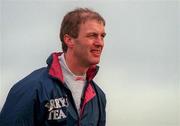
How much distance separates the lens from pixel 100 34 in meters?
3.45

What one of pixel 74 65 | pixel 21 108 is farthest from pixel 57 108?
pixel 74 65

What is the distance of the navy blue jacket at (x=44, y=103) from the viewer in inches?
119

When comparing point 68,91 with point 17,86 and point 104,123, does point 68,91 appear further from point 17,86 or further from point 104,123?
point 104,123

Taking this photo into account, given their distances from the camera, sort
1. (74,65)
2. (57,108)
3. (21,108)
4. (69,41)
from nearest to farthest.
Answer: (21,108) < (57,108) < (74,65) < (69,41)

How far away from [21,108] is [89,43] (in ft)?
2.64

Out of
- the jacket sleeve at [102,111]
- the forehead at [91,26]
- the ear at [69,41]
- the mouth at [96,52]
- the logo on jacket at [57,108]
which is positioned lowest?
the jacket sleeve at [102,111]

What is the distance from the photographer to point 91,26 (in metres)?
3.43

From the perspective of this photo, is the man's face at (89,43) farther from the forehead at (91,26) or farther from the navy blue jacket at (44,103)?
the navy blue jacket at (44,103)

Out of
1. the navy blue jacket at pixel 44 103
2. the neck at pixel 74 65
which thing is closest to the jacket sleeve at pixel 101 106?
the navy blue jacket at pixel 44 103

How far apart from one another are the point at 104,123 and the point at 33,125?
93 centimetres

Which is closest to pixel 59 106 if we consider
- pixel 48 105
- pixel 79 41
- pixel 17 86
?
pixel 48 105

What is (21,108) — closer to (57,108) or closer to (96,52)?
(57,108)

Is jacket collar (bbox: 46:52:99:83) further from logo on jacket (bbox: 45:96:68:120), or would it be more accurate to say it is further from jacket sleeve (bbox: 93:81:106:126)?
jacket sleeve (bbox: 93:81:106:126)

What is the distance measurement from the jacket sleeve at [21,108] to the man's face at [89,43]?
0.54 m
